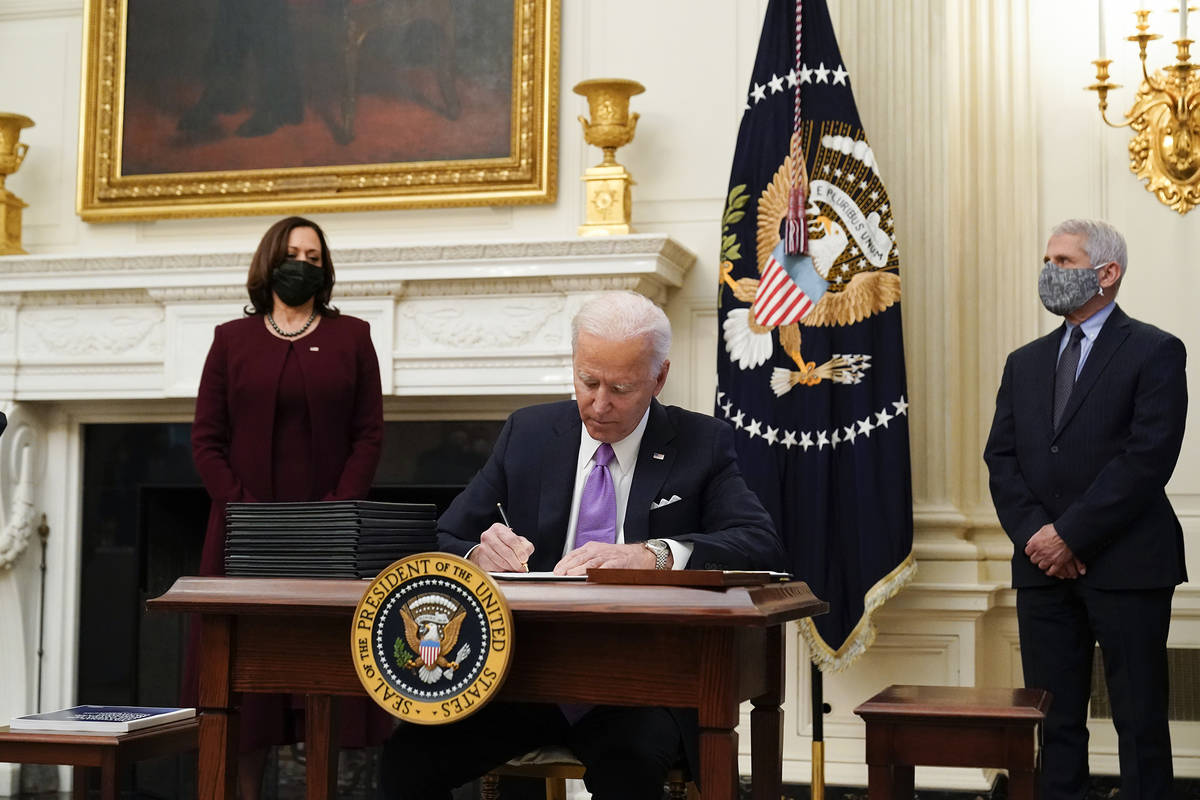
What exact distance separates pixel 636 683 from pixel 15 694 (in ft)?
13.8

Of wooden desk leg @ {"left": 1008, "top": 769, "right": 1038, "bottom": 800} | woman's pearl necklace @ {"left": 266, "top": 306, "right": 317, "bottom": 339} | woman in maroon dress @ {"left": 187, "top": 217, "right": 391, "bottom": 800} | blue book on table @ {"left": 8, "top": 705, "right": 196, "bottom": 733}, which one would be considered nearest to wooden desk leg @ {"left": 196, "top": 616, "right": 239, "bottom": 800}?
blue book on table @ {"left": 8, "top": 705, "right": 196, "bottom": 733}

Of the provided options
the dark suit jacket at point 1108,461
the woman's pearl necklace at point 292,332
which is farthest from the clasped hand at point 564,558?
the dark suit jacket at point 1108,461

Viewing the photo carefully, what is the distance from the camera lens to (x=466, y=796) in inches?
215

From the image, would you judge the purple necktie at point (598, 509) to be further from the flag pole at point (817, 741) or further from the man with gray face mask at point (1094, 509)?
the flag pole at point (817, 741)

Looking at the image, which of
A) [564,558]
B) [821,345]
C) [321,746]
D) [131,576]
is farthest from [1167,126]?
[131,576]

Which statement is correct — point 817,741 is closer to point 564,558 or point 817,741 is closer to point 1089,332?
point 1089,332

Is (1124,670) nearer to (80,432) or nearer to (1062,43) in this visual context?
(1062,43)

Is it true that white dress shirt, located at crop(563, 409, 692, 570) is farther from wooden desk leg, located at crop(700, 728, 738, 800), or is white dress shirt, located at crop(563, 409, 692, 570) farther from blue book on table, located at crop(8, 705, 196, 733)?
blue book on table, located at crop(8, 705, 196, 733)

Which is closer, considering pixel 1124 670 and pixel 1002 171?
pixel 1124 670

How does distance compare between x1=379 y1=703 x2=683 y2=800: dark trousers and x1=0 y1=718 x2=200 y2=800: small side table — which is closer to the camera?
x1=379 y1=703 x2=683 y2=800: dark trousers

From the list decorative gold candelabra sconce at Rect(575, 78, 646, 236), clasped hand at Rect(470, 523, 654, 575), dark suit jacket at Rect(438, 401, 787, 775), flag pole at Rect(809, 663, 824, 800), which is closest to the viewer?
clasped hand at Rect(470, 523, 654, 575)

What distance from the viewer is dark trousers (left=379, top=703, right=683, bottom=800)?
103 inches

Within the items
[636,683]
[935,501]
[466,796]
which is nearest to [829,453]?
[935,501]

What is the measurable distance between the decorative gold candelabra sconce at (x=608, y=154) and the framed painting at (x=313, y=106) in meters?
0.30
